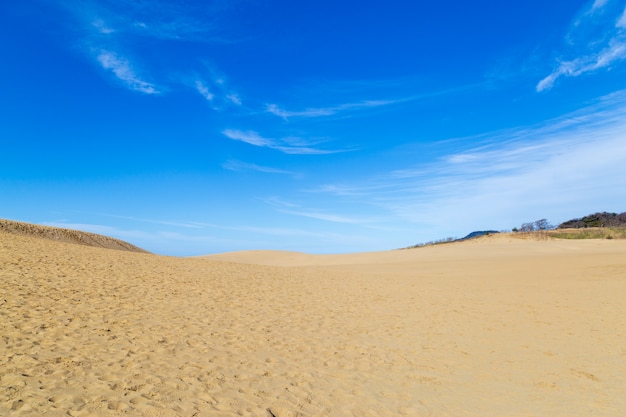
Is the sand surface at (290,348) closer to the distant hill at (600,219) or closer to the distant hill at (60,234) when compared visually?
the distant hill at (60,234)

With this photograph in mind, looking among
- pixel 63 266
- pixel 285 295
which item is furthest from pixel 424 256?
pixel 63 266

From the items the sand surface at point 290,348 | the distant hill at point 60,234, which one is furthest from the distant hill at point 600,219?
the distant hill at point 60,234

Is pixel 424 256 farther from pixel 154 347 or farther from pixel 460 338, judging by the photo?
pixel 154 347

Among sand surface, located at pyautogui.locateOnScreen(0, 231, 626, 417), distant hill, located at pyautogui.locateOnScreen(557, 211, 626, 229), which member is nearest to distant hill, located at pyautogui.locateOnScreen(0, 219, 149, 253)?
sand surface, located at pyautogui.locateOnScreen(0, 231, 626, 417)

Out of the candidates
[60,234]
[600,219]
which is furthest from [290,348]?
[600,219]

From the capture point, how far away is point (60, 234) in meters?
32.7

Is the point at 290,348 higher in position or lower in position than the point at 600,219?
lower

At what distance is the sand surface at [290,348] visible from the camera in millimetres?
5574

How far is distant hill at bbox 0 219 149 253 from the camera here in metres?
29.3

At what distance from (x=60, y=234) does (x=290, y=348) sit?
32.5 metres

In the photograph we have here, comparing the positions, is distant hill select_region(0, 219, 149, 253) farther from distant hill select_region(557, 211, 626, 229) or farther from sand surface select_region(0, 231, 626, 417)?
distant hill select_region(557, 211, 626, 229)

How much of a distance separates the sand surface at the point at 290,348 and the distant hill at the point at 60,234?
1521 cm

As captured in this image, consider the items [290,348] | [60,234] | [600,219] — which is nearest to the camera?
[290,348]

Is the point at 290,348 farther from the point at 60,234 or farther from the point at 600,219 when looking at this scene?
the point at 600,219
